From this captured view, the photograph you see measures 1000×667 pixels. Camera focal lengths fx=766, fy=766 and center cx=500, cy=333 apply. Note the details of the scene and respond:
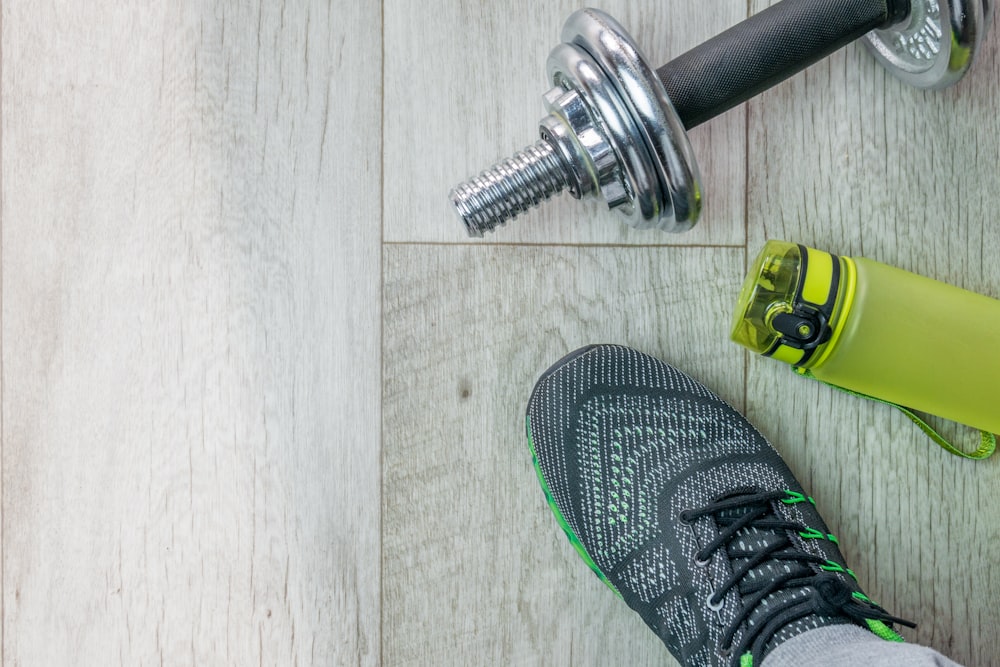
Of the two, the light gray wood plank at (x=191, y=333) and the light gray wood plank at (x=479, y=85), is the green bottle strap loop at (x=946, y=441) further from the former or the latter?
the light gray wood plank at (x=191, y=333)

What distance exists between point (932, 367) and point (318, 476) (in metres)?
0.52

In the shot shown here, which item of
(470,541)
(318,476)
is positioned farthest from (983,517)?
(318,476)

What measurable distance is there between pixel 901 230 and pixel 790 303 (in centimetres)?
16

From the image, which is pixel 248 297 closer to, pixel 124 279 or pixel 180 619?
pixel 124 279

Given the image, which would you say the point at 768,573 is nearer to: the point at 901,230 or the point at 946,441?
the point at 946,441

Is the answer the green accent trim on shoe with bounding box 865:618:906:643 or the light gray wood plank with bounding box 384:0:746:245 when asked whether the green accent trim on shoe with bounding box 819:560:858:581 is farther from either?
the light gray wood plank with bounding box 384:0:746:245

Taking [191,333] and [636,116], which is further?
[191,333]

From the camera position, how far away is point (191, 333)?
0.68 meters

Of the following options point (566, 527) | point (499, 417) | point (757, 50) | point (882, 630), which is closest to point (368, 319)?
point (499, 417)

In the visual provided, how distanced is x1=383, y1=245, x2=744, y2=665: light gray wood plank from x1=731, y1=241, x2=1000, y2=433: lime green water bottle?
0.07m

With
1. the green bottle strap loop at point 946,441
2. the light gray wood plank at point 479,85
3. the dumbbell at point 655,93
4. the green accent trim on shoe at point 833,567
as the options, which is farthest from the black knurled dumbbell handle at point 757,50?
the green accent trim on shoe at point 833,567

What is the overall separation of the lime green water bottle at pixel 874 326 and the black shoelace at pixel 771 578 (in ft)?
0.43

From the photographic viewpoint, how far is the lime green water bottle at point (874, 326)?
1.95ft

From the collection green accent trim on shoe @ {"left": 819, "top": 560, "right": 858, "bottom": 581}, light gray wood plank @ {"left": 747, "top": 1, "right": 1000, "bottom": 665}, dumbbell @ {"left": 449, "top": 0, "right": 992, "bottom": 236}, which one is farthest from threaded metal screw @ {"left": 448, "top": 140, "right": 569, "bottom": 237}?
green accent trim on shoe @ {"left": 819, "top": 560, "right": 858, "bottom": 581}
